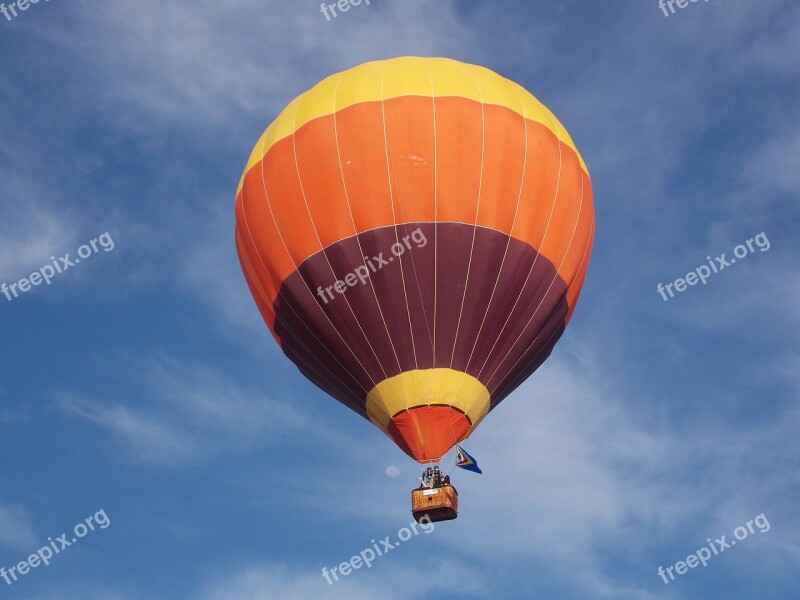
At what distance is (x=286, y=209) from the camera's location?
71.7 ft

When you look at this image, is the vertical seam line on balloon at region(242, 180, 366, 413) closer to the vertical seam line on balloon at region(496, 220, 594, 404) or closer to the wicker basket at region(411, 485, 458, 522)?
the wicker basket at region(411, 485, 458, 522)

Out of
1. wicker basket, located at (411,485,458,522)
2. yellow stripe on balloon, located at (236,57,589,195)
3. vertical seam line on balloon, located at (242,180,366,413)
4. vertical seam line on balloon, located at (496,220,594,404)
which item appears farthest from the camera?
vertical seam line on balloon, located at (496,220,594,404)

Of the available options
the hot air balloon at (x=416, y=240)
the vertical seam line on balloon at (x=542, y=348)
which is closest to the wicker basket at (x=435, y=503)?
the hot air balloon at (x=416, y=240)

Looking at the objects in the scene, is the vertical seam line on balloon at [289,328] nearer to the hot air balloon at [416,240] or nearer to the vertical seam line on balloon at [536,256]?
the hot air balloon at [416,240]

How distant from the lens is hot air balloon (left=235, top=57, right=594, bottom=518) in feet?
69.5

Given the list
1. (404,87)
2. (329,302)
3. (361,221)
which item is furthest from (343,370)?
(404,87)

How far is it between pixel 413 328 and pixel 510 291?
6.03 feet

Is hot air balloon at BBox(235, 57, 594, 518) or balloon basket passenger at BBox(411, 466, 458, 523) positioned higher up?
hot air balloon at BBox(235, 57, 594, 518)

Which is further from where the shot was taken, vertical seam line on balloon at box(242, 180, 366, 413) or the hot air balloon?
vertical seam line on balloon at box(242, 180, 366, 413)

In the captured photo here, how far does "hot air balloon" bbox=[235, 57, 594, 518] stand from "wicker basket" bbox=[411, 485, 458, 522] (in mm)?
729

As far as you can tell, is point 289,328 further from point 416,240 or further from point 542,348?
point 542,348

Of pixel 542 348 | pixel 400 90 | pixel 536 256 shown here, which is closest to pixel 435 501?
pixel 542 348

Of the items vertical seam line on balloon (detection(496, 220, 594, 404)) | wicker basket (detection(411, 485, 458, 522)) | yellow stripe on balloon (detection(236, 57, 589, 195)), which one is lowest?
wicker basket (detection(411, 485, 458, 522))

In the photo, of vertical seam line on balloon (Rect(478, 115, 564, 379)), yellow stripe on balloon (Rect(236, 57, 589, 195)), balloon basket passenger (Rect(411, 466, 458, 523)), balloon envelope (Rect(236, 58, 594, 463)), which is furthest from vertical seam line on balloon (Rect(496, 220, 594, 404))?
balloon basket passenger (Rect(411, 466, 458, 523))
